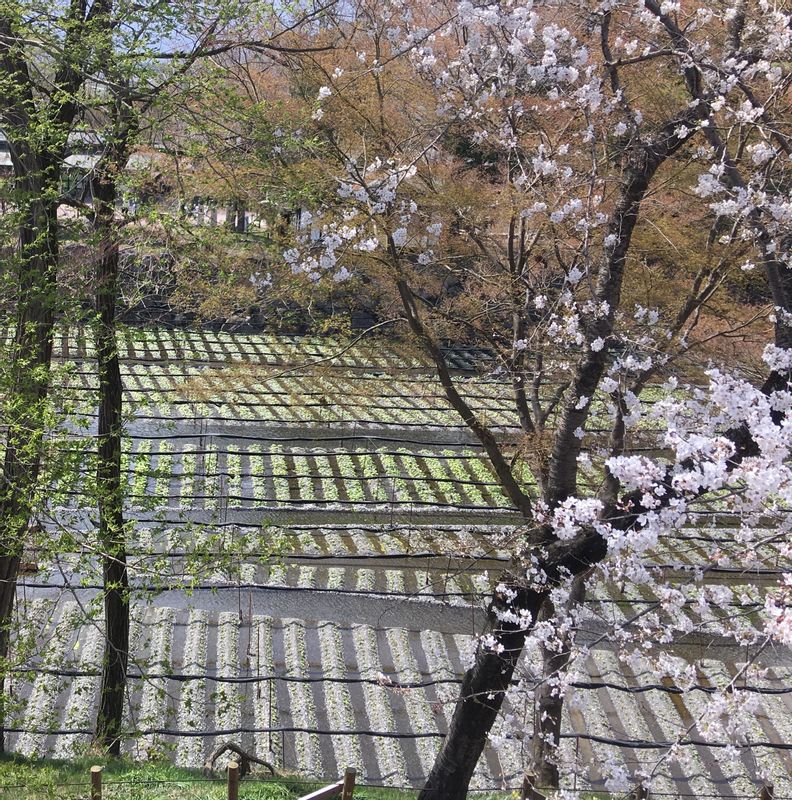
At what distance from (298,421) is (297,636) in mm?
6107

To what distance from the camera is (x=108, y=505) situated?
6.58 meters

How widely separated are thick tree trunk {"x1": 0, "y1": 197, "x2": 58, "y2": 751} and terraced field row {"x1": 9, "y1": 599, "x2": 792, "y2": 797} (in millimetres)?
1298

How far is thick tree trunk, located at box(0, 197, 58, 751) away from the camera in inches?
231

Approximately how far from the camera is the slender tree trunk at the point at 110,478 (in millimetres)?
6490

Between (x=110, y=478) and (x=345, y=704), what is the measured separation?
3.66m

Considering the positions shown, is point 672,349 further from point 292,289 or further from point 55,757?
point 55,757

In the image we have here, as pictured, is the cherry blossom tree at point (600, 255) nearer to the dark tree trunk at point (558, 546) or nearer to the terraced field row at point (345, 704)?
the dark tree trunk at point (558, 546)

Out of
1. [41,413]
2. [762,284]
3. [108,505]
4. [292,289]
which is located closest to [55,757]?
[108,505]

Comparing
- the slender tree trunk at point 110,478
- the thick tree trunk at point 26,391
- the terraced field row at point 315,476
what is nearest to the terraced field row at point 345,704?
the slender tree trunk at point 110,478

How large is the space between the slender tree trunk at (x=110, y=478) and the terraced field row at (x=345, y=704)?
0.99 ft

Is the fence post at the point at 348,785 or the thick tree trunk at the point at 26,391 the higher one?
the thick tree trunk at the point at 26,391

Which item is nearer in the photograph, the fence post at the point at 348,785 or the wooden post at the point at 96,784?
the wooden post at the point at 96,784

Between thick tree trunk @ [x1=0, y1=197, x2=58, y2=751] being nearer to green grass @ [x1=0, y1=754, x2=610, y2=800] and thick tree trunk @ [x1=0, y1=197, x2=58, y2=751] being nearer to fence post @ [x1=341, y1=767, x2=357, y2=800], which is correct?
green grass @ [x1=0, y1=754, x2=610, y2=800]

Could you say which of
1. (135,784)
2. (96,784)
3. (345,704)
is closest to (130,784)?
(135,784)
